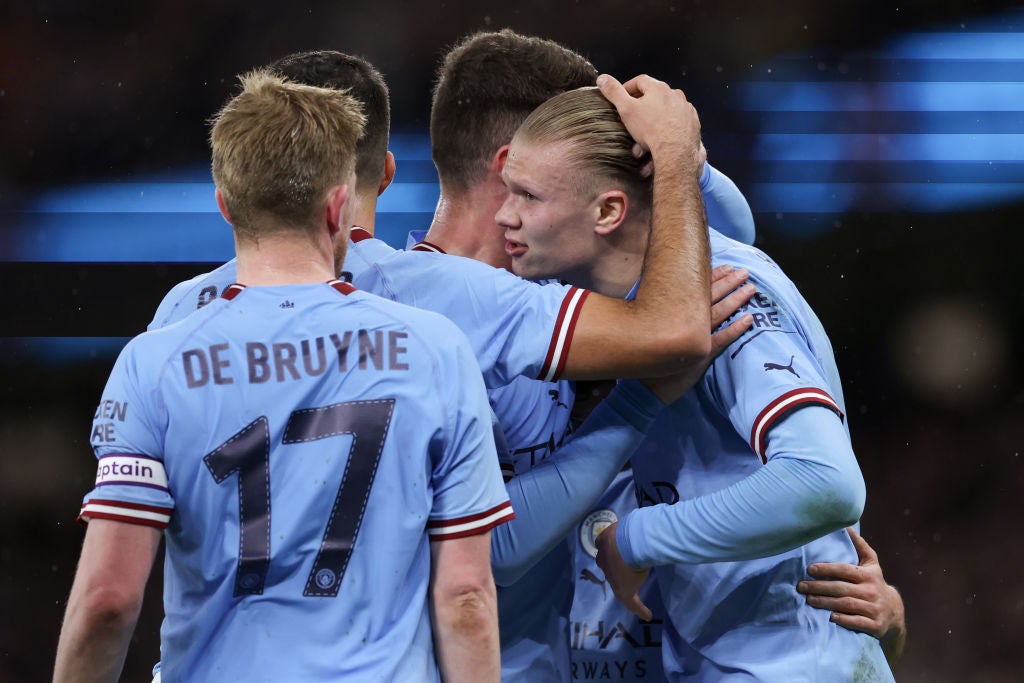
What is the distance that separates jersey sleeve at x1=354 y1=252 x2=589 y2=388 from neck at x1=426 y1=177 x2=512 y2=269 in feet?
1.45

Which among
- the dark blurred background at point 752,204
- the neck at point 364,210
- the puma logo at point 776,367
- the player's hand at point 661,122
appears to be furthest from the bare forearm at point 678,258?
the dark blurred background at point 752,204

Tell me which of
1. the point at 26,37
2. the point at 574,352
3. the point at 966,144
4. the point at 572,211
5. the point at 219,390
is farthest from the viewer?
the point at 966,144

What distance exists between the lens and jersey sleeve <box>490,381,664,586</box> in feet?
6.88

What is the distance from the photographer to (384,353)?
1667 mm

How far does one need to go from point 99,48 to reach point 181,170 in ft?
1.97

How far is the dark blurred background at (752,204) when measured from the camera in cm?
493

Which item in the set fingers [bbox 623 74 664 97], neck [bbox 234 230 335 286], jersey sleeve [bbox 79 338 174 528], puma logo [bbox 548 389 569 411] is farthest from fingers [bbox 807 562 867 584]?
jersey sleeve [bbox 79 338 174 528]

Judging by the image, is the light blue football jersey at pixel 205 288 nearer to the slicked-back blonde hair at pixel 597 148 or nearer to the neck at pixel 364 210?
the neck at pixel 364 210

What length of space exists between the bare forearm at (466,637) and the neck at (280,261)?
50 centimetres

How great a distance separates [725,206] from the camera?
8.93 ft

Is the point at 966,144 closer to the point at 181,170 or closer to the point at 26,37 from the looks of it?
the point at 181,170

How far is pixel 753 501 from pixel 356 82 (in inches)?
49.1

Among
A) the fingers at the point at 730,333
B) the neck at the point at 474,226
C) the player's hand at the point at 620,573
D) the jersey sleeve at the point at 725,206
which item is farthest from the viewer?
the jersey sleeve at the point at 725,206

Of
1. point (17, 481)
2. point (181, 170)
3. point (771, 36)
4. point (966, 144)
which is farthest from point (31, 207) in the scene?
point (966, 144)
